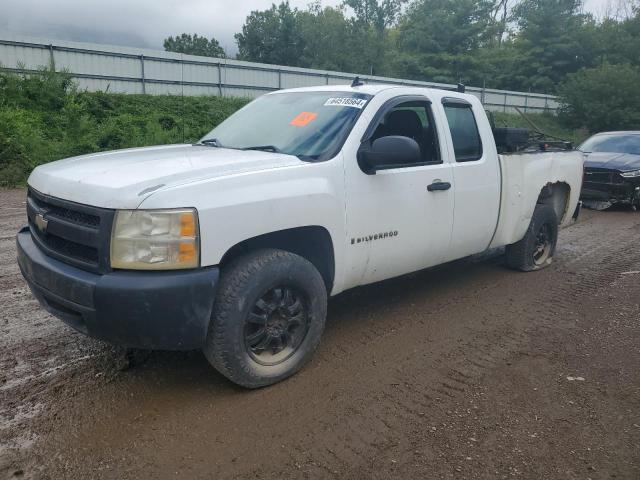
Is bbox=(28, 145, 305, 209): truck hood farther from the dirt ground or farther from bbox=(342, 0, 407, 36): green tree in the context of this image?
bbox=(342, 0, 407, 36): green tree

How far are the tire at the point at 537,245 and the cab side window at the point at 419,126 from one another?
6.57ft

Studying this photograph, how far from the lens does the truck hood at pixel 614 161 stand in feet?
36.2

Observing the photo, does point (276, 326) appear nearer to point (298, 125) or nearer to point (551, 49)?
point (298, 125)

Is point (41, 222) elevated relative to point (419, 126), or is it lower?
lower

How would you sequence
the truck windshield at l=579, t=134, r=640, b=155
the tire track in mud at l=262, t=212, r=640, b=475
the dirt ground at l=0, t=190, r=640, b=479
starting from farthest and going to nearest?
1. the truck windshield at l=579, t=134, r=640, b=155
2. the tire track in mud at l=262, t=212, r=640, b=475
3. the dirt ground at l=0, t=190, r=640, b=479

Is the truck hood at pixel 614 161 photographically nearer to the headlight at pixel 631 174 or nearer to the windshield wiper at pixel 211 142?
the headlight at pixel 631 174

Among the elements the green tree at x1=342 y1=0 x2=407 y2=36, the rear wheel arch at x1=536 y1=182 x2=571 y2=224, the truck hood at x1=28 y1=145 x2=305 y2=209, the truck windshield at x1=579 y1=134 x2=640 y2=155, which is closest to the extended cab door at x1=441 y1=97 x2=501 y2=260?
the rear wheel arch at x1=536 y1=182 x2=571 y2=224

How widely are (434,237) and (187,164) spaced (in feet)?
6.94

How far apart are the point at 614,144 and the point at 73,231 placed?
40.3 ft

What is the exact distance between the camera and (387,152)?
3.79 metres

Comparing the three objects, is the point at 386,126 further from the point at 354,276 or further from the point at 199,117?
the point at 199,117

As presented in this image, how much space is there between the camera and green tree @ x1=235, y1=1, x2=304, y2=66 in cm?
5312

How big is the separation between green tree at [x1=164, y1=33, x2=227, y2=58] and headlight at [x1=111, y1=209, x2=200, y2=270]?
2400 inches

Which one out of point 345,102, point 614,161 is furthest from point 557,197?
point 614,161
